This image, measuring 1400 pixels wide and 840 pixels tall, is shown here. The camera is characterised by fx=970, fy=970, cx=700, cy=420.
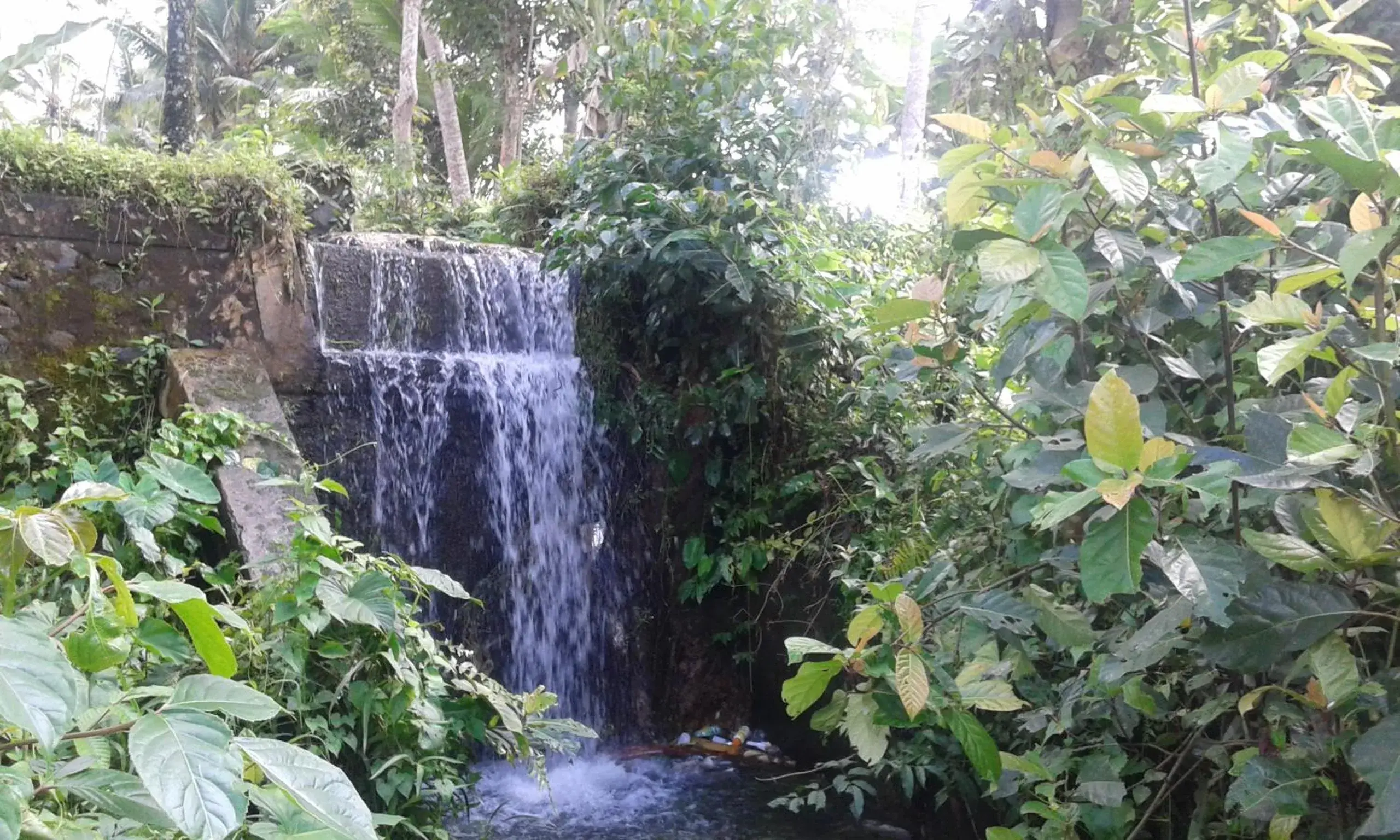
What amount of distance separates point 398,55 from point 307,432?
1103 cm

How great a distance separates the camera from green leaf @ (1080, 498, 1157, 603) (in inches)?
54.9

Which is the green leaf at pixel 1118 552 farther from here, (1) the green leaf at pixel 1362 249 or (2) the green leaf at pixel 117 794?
(2) the green leaf at pixel 117 794

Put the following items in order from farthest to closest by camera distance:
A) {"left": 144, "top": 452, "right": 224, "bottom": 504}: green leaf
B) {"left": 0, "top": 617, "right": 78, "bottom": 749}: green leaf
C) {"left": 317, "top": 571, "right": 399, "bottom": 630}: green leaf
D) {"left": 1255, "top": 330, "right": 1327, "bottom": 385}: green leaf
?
1. {"left": 144, "top": 452, "right": 224, "bottom": 504}: green leaf
2. {"left": 317, "top": 571, "right": 399, "bottom": 630}: green leaf
3. {"left": 1255, "top": 330, "right": 1327, "bottom": 385}: green leaf
4. {"left": 0, "top": 617, "right": 78, "bottom": 749}: green leaf

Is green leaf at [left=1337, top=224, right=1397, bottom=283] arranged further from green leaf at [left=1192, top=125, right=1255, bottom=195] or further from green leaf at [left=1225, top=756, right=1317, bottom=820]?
green leaf at [left=1225, top=756, right=1317, bottom=820]

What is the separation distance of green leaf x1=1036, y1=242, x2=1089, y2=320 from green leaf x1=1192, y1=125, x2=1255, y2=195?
22cm

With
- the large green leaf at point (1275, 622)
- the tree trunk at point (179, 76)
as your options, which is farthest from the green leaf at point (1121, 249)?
the tree trunk at point (179, 76)

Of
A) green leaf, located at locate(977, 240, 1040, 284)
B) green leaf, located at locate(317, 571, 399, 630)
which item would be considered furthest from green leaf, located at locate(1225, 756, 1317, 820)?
green leaf, located at locate(317, 571, 399, 630)

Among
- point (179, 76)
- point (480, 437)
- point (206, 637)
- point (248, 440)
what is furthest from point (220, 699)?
point (179, 76)

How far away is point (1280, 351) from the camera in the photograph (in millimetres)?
1533

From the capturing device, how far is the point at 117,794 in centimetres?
139

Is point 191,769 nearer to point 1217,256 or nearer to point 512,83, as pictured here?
point 1217,256

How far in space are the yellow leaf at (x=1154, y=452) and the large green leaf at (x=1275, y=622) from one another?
→ 31 centimetres

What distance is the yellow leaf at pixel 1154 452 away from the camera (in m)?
1.42

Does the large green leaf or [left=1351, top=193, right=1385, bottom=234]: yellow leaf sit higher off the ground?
[left=1351, top=193, right=1385, bottom=234]: yellow leaf
